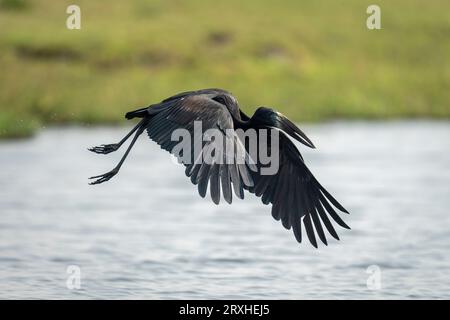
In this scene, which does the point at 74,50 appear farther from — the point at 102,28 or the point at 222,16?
the point at 222,16

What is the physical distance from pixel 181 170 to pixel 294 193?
13037 mm

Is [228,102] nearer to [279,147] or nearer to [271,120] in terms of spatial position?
[271,120]

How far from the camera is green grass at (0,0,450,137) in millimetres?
27938

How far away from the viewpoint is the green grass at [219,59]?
27938mm

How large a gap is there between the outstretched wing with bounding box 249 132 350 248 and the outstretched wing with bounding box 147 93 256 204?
811 mm

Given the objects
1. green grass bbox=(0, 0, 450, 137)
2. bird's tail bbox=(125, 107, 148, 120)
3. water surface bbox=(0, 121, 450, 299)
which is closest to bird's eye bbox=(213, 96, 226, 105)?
bird's tail bbox=(125, 107, 148, 120)

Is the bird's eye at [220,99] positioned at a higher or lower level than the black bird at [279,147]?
higher

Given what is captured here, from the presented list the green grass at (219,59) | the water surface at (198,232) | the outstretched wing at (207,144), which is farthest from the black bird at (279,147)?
the green grass at (219,59)

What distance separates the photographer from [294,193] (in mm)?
8570

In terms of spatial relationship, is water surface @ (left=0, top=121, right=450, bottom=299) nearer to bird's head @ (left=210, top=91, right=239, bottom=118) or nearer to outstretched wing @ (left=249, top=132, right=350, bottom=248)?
outstretched wing @ (left=249, top=132, right=350, bottom=248)

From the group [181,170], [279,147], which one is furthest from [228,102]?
[181,170]

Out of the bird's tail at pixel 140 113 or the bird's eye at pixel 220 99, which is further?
the bird's tail at pixel 140 113

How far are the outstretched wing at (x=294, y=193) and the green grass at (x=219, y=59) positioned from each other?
15.2 meters

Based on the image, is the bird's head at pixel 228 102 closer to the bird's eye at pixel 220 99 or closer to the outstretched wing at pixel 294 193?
the bird's eye at pixel 220 99
